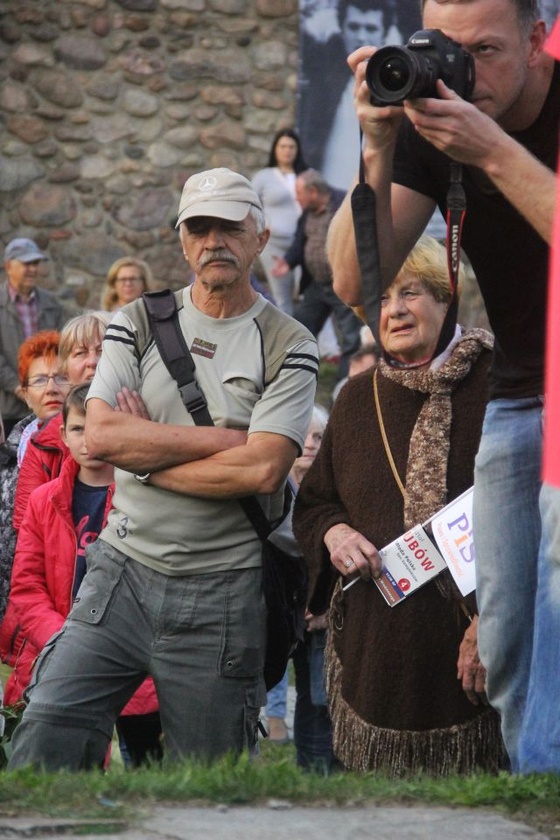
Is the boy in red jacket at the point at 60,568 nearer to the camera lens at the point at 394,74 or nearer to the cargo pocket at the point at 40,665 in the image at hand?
the cargo pocket at the point at 40,665

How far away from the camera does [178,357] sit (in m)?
4.20

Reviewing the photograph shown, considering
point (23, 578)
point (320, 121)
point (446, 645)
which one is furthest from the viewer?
point (320, 121)

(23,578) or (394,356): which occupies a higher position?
(394,356)

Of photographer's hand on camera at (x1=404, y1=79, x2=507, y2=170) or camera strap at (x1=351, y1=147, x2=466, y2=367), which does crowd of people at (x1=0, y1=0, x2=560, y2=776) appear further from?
photographer's hand on camera at (x1=404, y1=79, x2=507, y2=170)

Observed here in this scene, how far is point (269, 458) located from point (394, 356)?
0.55 metres

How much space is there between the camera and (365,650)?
13.6ft

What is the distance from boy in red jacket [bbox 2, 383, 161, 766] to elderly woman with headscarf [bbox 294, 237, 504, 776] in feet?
2.59

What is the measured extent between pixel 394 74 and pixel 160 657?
1924mm

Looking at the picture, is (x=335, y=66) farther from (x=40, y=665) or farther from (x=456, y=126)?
(x=456, y=126)

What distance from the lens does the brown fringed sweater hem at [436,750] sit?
157 inches

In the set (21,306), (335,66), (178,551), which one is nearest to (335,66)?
(335,66)

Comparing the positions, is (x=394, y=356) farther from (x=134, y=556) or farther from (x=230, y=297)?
(x=134, y=556)

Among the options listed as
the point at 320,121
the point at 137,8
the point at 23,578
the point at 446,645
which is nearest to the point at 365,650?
the point at 446,645

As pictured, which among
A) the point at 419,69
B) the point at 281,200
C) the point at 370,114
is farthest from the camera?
the point at 281,200
